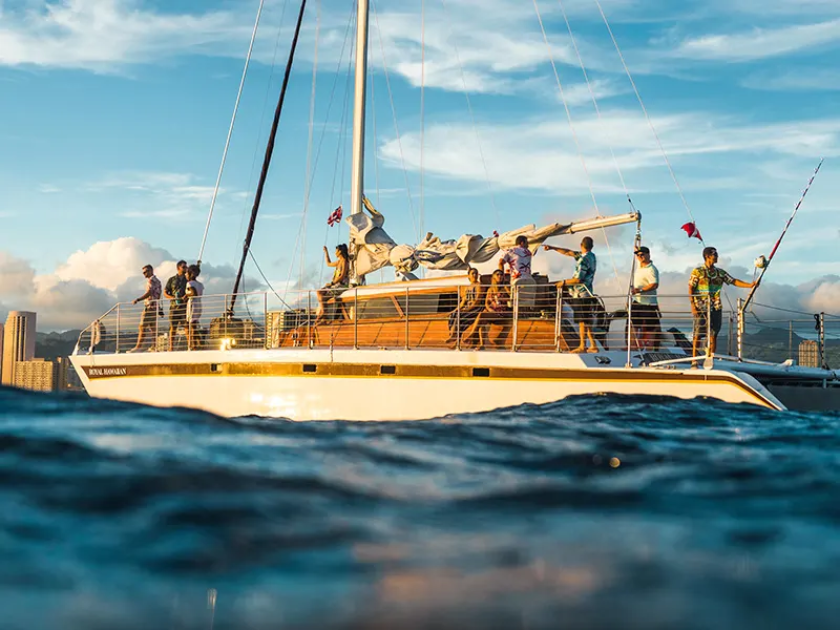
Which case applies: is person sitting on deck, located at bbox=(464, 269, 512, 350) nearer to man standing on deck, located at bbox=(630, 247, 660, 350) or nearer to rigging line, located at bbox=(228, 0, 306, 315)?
man standing on deck, located at bbox=(630, 247, 660, 350)

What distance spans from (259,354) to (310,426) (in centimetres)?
543

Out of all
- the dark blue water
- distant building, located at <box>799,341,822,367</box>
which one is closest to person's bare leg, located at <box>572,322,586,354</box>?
distant building, located at <box>799,341,822,367</box>

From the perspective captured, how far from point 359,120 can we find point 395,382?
21.8ft

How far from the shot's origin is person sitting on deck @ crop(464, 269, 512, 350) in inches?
425

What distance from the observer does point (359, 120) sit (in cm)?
1464

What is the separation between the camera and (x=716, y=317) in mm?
10016

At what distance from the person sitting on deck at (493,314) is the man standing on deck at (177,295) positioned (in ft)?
17.3

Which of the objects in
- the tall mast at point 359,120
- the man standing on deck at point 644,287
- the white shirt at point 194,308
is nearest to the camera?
the man standing on deck at point 644,287

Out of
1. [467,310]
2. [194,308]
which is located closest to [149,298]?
Answer: [194,308]

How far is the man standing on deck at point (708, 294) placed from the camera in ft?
32.3

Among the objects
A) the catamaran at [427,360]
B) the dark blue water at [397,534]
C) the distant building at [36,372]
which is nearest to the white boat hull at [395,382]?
the catamaran at [427,360]

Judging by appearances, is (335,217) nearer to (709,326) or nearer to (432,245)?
(432,245)

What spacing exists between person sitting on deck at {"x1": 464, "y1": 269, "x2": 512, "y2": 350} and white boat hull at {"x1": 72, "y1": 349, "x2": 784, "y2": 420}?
3.06 ft

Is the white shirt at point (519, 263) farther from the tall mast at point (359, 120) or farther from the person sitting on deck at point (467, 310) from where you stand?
the tall mast at point (359, 120)
